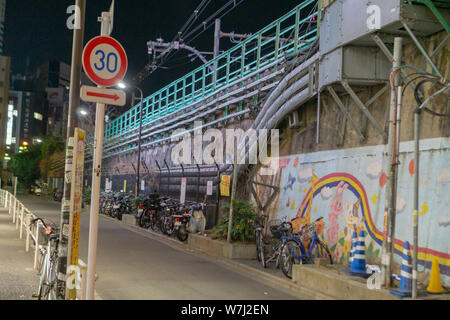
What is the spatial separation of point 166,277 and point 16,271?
330 cm

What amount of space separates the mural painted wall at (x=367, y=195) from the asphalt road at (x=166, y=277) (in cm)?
261

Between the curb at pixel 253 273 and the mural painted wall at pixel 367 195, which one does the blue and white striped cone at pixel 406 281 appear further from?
the curb at pixel 253 273

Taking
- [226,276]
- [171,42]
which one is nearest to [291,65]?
[226,276]

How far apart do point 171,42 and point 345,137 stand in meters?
23.6

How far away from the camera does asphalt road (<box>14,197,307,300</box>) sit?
9.33m

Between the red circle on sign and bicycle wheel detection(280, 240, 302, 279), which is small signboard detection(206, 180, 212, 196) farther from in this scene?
the red circle on sign

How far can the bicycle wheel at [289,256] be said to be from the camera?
36.9 ft

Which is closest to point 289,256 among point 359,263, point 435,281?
point 359,263

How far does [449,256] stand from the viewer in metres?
8.71

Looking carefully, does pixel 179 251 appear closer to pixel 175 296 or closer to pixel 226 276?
pixel 226 276

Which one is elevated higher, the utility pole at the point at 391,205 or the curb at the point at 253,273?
the utility pole at the point at 391,205

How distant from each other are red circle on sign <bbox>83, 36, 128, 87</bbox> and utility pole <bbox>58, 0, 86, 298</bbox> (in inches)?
78.3

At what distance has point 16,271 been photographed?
35.7 feet

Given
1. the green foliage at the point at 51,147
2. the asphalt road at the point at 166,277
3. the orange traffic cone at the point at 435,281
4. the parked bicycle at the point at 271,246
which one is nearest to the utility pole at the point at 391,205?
the orange traffic cone at the point at 435,281
